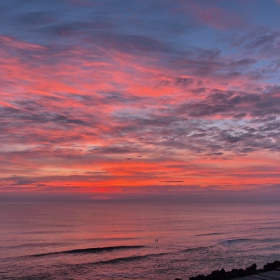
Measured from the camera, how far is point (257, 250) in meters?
46.1

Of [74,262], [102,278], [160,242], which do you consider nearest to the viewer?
[102,278]

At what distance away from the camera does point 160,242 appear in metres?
54.5

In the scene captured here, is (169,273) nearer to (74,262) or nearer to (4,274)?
(74,262)

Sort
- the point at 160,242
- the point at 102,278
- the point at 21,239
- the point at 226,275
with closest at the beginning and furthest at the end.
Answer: the point at 226,275 < the point at 102,278 < the point at 160,242 < the point at 21,239

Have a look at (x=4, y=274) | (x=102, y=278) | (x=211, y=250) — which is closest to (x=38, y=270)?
(x=4, y=274)

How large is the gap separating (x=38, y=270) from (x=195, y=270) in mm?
16122

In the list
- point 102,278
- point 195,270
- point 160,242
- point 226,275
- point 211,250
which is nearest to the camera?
point 226,275

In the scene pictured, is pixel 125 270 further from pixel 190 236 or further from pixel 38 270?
pixel 190 236

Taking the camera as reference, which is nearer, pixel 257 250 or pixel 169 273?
pixel 169 273

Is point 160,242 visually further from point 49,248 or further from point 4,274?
point 4,274

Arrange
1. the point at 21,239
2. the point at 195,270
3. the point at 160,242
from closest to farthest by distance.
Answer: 1. the point at 195,270
2. the point at 160,242
3. the point at 21,239

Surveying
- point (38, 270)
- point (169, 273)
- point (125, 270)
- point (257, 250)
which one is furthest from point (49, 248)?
point (257, 250)

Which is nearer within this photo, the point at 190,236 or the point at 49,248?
the point at 49,248

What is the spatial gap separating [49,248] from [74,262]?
12.1 metres
